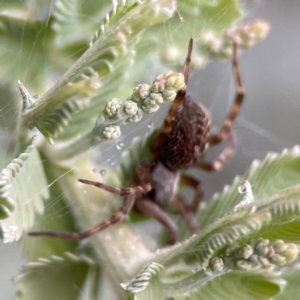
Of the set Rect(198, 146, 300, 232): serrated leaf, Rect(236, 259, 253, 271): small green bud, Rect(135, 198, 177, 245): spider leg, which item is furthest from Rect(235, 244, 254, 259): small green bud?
Rect(135, 198, 177, 245): spider leg

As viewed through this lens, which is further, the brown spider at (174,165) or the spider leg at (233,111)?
the spider leg at (233,111)

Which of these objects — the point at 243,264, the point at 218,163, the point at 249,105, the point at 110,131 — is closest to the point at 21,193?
the point at 110,131

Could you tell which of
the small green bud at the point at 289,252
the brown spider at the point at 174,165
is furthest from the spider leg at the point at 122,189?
the small green bud at the point at 289,252

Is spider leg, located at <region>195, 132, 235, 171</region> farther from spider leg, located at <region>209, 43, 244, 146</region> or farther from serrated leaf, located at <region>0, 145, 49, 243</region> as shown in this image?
serrated leaf, located at <region>0, 145, 49, 243</region>

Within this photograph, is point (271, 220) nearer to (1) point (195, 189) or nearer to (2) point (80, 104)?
(2) point (80, 104)

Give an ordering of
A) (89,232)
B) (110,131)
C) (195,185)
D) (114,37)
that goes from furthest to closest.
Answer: (195,185), (89,232), (110,131), (114,37)

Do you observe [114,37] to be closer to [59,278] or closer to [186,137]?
[59,278]

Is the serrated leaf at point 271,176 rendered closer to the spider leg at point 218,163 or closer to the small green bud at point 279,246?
the small green bud at point 279,246
